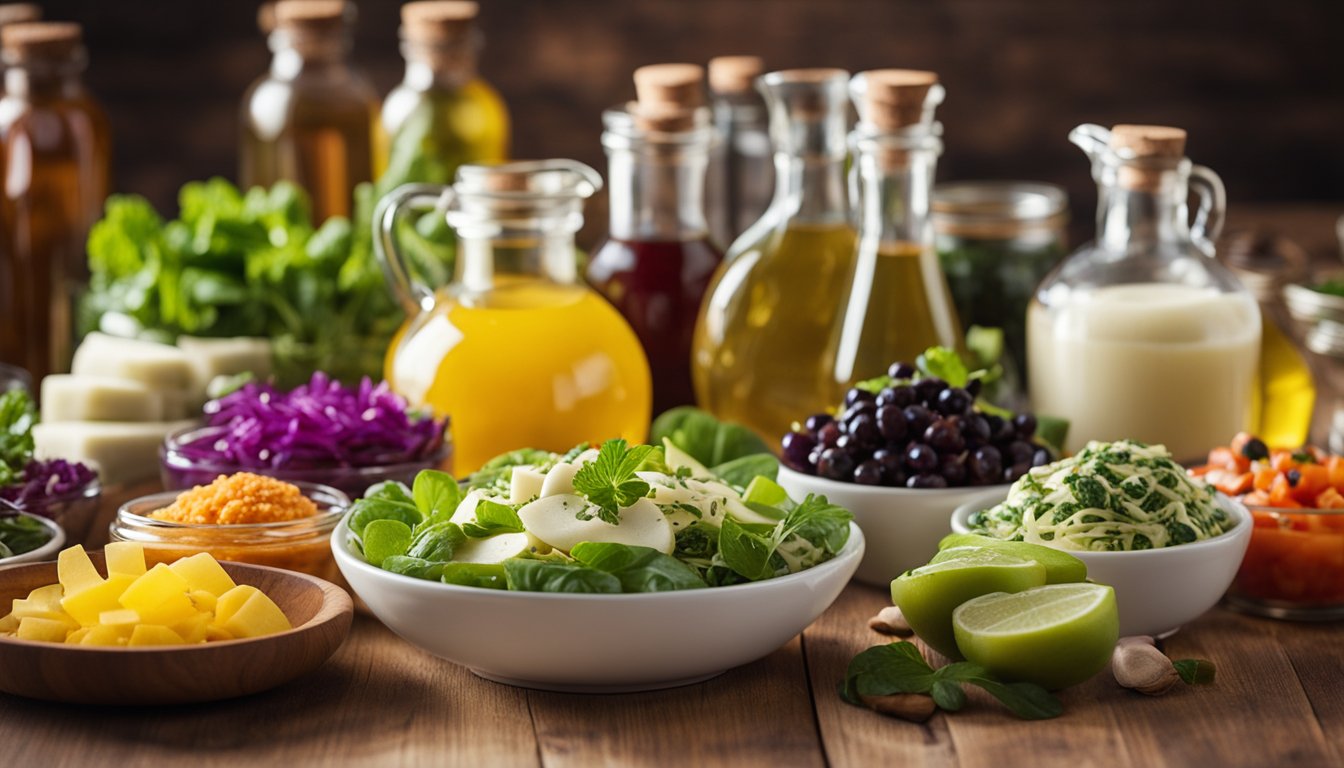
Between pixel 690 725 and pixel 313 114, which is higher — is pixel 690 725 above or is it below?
below

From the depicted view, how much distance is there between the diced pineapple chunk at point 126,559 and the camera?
1.23 meters

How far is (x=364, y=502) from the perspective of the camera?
1.32 m

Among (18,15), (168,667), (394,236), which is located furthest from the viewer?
(18,15)

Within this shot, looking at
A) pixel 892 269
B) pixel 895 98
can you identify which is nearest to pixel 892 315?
pixel 892 269

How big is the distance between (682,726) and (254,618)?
0.32 metres

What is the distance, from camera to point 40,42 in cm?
213

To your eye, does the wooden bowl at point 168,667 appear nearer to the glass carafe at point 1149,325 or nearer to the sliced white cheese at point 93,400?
the sliced white cheese at point 93,400

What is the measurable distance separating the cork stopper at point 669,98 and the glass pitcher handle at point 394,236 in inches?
10.1

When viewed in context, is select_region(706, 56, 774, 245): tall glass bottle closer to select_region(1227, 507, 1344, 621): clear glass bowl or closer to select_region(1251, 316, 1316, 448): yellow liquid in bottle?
select_region(1251, 316, 1316, 448): yellow liquid in bottle

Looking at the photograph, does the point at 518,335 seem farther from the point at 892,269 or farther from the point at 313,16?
the point at 313,16

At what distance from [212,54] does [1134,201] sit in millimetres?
2784

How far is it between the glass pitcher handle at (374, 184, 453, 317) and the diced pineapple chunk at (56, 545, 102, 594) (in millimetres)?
588

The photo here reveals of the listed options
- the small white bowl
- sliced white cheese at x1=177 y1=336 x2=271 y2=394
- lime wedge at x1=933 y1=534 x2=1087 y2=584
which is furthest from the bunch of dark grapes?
sliced white cheese at x1=177 y1=336 x2=271 y2=394

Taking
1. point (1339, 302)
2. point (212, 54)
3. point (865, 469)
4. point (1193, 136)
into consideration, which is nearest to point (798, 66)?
point (1193, 136)
